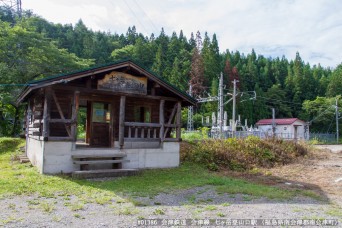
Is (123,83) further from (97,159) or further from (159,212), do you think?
(159,212)

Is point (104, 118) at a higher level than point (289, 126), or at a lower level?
lower

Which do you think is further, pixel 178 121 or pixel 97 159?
pixel 178 121

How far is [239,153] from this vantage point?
13.9m

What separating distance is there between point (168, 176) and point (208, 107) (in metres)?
39.4

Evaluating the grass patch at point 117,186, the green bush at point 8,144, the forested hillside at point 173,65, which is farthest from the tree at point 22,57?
the grass patch at point 117,186

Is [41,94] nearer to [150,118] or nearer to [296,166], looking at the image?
[150,118]

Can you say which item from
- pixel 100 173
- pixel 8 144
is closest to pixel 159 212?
pixel 100 173

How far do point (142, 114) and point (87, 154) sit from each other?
3.74 meters

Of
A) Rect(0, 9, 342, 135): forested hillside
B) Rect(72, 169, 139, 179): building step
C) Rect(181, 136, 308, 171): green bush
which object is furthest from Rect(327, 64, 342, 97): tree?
Rect(72, 169, 139, 179): building step

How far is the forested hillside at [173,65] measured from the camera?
2302 cm

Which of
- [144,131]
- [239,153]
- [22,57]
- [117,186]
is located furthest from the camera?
[22,57]

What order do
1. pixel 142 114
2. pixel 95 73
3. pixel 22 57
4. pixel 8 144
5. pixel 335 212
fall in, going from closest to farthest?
→ pixel 335 212
pixel 95 73
pixel 142 114
pixel 8 144
pixel 22 57

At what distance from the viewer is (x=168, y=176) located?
10.2m

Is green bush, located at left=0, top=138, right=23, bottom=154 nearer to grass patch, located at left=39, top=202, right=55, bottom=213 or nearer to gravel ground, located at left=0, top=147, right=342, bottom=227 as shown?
gravel ground, located at left=0, top=147, right=342, bottom=227
